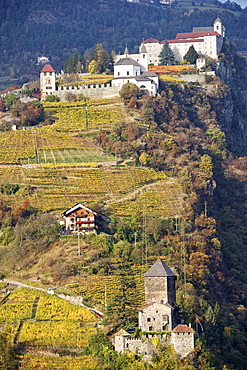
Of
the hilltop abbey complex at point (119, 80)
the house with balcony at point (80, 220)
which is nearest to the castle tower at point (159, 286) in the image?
the house with balcony at point (80, 220)

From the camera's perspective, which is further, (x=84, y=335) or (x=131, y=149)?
(x=131, y=149)

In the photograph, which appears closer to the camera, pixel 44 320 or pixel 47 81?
pixel 44 320

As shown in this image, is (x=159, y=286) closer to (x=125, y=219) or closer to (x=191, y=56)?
(x=125, y=219)

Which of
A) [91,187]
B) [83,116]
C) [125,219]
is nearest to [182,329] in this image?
[125,219]

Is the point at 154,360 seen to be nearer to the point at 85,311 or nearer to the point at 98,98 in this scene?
the point at 85,311

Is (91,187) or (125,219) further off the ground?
(91,187)

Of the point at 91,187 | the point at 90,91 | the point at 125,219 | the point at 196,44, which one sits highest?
the point at 196,44

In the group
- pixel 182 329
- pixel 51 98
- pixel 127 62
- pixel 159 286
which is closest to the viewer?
pixel 182 329

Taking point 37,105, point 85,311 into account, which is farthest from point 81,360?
point 37,105
